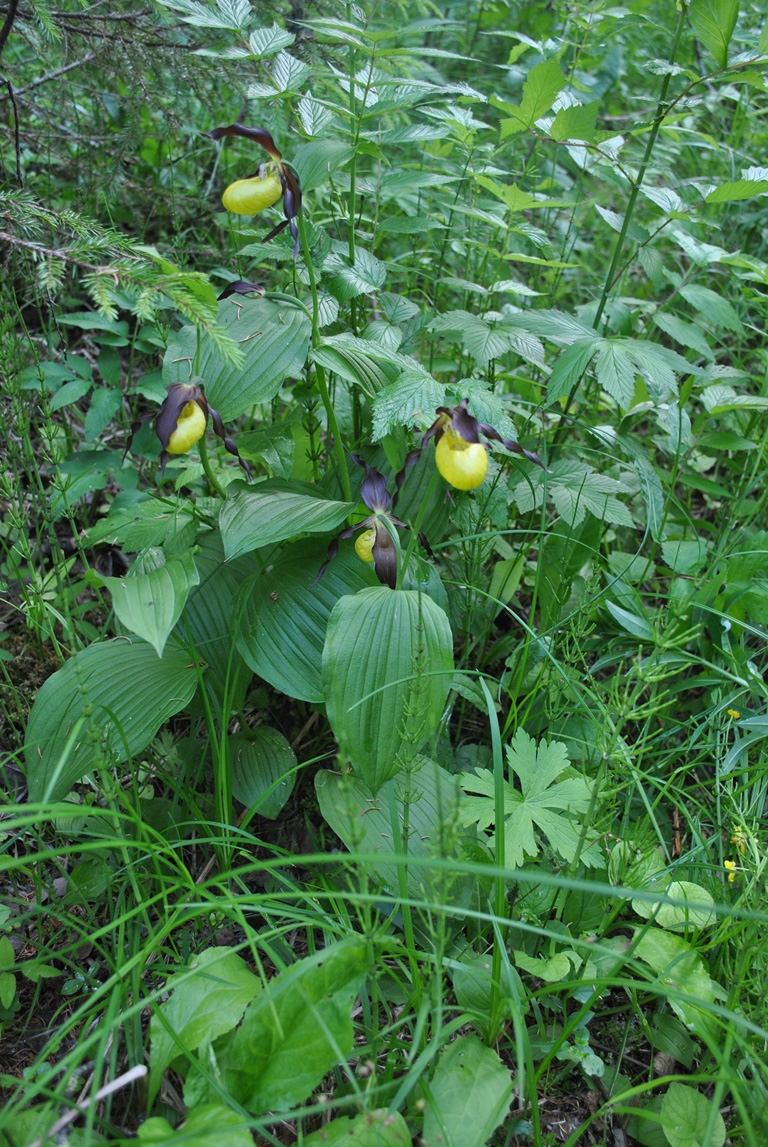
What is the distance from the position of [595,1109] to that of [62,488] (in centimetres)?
143

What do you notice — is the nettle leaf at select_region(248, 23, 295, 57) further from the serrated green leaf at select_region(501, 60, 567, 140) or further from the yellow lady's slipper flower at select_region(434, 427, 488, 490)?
the yellow lady's slipper flower at select_region(434, 427, 488, 490)

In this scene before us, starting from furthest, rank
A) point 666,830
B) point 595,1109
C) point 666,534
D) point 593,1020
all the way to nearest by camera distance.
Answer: point 666,534, point 666,830, point 593,1020, point 595,1109

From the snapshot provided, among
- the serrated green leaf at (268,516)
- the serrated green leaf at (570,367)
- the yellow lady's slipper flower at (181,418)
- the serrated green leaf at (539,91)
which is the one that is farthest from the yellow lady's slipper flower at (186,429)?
the serrated green leaf at (539,91)

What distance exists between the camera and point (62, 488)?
146cm

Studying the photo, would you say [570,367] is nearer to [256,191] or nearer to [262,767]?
[256,191]

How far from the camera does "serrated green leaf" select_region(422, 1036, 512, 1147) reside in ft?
2.97

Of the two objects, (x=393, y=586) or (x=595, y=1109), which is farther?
(x=393, y=586)

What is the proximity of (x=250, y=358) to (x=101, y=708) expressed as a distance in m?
0.73

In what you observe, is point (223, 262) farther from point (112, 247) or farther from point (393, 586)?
point (393, 586)

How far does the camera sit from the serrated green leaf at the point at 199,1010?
949 millimetres

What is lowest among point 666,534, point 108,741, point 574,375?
point 666,534

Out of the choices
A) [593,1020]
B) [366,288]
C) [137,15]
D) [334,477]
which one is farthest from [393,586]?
[137,15]

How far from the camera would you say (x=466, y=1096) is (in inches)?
37.4

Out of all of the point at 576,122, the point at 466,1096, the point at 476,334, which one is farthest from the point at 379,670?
the point at 576,122
